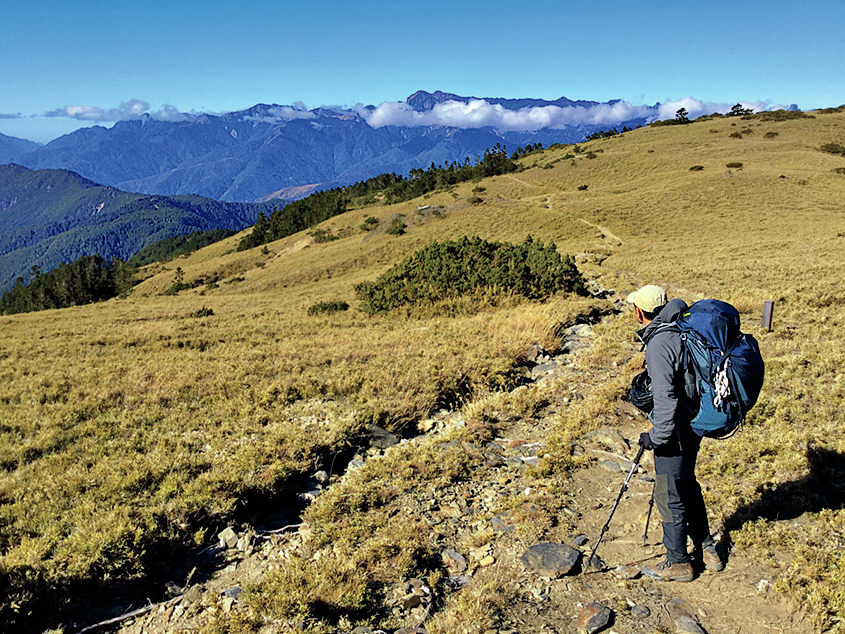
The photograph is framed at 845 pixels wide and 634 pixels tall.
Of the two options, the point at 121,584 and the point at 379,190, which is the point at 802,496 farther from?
the point at 379,190

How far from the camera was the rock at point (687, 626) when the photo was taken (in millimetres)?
3798

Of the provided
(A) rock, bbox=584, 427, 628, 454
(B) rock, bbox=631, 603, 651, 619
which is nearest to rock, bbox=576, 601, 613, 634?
(B) rock, bbox=631, 603, 651, 619

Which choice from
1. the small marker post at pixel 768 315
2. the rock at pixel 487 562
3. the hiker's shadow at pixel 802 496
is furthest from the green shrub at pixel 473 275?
the rock at pixel 487 562

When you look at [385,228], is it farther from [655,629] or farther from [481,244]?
[655,629]

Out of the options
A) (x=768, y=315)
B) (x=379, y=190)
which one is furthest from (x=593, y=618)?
(x=379, y=190)

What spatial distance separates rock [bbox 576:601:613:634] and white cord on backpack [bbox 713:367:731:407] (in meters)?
2.00

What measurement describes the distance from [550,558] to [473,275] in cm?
1377

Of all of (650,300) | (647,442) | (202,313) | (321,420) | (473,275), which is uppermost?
(650,300)

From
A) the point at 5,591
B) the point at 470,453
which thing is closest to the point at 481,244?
the point at 470,453

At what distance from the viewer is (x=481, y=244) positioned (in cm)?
1941

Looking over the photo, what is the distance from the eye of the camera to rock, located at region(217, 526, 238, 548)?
530cm

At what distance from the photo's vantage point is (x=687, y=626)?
385 centimetres

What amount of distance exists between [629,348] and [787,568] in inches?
296

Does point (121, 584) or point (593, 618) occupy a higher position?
point (121, 584)
